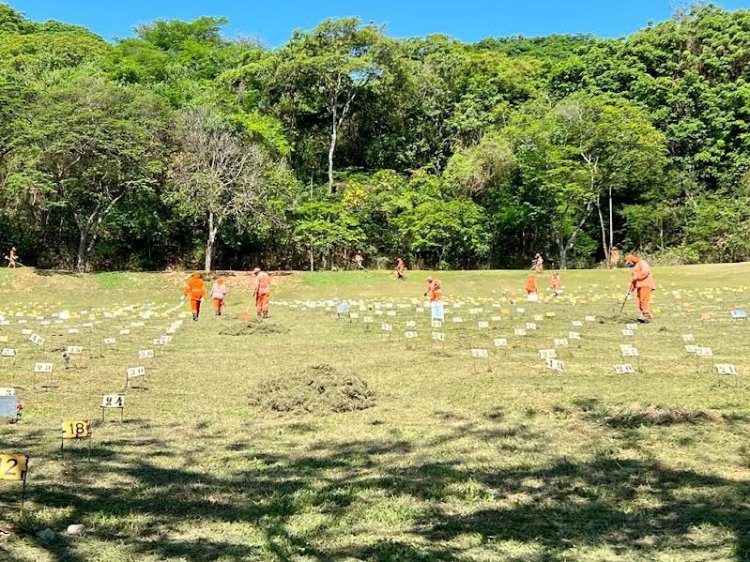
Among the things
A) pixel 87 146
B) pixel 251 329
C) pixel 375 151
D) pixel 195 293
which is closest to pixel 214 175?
pixel 87 146

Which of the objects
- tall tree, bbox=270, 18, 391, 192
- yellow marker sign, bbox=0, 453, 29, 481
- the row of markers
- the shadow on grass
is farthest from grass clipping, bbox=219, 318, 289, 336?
tall tree, bbox=270, 18, 391, 192

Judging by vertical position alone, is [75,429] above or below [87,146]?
below

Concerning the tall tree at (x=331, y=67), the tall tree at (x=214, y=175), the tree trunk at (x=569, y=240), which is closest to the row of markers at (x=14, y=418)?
the tall tree at (x=214, y=175)

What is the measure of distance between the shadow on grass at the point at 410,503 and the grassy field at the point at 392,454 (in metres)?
0.02

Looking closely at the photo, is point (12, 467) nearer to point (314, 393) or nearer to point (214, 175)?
point (314, 393)

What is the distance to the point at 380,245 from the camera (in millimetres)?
48219

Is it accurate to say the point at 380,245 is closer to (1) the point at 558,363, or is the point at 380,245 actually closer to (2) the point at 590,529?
(1) the point at 558,363

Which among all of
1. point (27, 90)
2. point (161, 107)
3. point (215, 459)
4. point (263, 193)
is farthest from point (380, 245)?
point (215, 459)

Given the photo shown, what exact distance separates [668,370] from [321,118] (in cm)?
4528

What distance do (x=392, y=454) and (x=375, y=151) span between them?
48612mm

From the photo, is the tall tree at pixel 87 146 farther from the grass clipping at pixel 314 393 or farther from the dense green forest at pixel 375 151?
the grass clipping at pixel 314 393

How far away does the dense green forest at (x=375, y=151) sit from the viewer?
129ft

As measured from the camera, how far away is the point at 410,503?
17.8 feet

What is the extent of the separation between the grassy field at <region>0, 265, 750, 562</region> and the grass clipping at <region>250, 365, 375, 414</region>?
32mm
